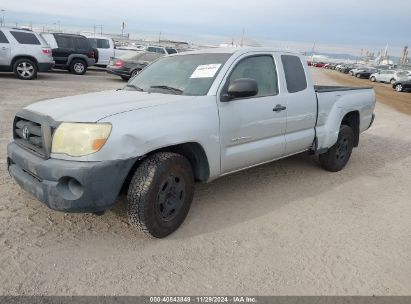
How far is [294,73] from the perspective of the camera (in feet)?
16.5

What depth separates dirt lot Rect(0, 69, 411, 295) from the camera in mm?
2967

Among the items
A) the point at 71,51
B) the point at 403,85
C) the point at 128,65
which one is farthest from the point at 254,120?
the point at 403,85

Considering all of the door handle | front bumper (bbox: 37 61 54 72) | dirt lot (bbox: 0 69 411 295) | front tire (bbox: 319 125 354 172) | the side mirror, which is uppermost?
the side mirror

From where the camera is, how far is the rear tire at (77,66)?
1844 cm

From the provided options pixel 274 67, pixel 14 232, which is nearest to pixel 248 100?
pixel 274 67

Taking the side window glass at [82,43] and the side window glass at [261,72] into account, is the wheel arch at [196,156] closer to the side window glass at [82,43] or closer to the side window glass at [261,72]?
the side window glass at [261,72]

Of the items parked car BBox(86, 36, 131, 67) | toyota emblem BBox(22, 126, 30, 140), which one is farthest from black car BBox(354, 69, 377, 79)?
toyota emblem BBox(22, 126, 30, 140)

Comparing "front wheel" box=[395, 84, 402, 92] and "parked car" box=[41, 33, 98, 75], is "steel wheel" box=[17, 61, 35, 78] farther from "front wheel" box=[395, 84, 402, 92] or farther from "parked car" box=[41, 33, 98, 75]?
"front wheel" box=[395, 84, 402, 92]

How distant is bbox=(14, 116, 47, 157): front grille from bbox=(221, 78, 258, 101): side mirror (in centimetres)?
173

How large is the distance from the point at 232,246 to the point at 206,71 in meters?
1.83

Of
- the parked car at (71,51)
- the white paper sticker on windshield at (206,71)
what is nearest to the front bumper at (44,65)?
the parked car at (71,51)

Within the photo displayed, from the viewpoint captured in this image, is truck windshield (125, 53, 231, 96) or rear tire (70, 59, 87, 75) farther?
rear tire (70, 59, 87, 75)

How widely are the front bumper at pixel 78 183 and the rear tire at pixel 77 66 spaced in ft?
53.8

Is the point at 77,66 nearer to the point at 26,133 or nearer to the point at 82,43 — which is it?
the point at 82,43
